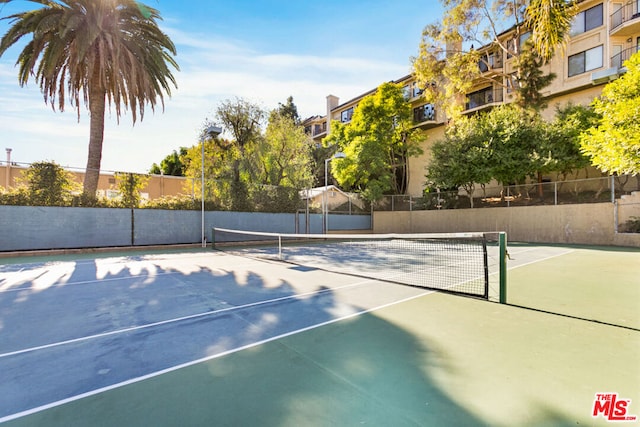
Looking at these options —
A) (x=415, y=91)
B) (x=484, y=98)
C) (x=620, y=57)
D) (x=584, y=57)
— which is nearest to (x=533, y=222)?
(x=620, y=57)

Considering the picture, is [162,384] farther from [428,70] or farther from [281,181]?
[428,70]

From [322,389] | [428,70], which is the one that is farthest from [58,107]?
[428,70]

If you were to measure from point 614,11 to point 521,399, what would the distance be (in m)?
29.0

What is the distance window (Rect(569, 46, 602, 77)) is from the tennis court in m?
22.5

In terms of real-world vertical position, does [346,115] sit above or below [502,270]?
above

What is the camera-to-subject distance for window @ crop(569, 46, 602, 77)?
19953 mm

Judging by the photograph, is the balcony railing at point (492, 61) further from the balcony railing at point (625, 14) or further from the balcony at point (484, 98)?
the balcony railing at point (625, 14)

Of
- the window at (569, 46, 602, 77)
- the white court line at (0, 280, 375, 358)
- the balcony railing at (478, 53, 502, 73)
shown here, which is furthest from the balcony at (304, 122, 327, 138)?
the white court line at (0, 280, 375, 358)

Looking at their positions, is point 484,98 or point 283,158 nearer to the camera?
point 283,158

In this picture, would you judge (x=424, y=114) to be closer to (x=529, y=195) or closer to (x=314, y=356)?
(x=529, y=195)

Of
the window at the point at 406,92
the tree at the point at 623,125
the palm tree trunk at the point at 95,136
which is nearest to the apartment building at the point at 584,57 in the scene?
the window at the point at 406,92

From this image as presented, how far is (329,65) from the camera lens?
17.5m

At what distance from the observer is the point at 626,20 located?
18531 millimetres

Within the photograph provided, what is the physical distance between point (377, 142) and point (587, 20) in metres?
16.8
